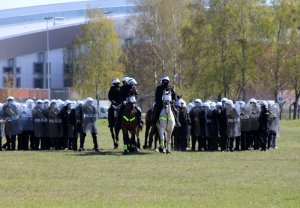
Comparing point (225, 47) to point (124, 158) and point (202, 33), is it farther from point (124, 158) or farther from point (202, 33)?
point (124, 158)

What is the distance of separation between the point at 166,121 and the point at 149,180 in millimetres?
8715

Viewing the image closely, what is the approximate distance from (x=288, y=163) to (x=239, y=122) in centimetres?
716

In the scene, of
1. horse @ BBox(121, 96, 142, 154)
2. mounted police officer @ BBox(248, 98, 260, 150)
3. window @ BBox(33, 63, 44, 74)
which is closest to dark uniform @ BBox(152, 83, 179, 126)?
horse @ BBox(121, 96, 142, 154)

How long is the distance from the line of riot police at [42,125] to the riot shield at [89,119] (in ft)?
1.58

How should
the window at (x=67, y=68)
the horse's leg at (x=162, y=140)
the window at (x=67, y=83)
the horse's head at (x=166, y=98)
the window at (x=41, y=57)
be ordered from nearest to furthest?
the horse's head at (x=166, y=98) < the horse's leg at (x=162, y=140) < the window at (x=67, y=68) < the window at (x=41, y=57) < the window at (x=67, y=83)

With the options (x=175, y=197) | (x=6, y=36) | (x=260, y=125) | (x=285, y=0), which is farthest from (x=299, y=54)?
(x=175, y=197)

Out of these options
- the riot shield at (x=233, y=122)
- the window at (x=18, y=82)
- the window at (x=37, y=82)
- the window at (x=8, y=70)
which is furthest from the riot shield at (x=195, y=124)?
the window at (x=37, y=82)

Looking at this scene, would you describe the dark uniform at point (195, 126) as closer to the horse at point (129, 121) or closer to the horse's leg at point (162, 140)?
the horse's leg at point (162, 140)

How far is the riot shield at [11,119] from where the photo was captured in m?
31.5

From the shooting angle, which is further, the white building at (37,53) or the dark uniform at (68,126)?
the white building at (37,53)

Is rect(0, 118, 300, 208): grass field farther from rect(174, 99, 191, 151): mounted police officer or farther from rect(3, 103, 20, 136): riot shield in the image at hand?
rect(3, 103, 20, 136): riot shield

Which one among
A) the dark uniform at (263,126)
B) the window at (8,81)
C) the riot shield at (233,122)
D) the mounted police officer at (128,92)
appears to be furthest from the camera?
the window at (8,81)

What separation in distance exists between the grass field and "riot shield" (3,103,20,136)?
3.83 meters

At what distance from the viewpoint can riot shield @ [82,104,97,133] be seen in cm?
3011
